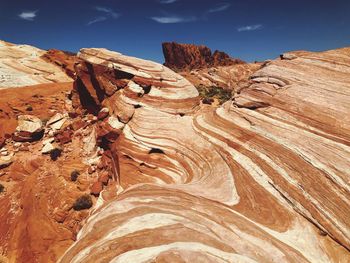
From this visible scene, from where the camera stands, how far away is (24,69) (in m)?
39.3

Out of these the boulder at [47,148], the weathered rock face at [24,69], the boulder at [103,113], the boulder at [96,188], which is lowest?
the boulder at [96,188]

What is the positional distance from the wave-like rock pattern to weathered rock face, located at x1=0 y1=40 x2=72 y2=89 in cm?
2338

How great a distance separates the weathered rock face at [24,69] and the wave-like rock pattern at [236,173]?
2338 centimetres

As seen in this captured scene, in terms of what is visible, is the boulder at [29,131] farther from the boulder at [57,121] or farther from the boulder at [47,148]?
the boulder at [47,148]

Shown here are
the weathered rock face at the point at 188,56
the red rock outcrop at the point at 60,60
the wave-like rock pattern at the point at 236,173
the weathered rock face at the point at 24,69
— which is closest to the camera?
the wave-like rock pattern at the point at 236,173

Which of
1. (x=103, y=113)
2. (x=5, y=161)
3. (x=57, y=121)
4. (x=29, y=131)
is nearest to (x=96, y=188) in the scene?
(x=103, y=113)

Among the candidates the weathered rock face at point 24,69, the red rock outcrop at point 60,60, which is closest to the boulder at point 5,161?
the weathered rock face at point 24,69

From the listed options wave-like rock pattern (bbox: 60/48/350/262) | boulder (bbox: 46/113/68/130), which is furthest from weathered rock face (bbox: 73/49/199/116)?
boulder (bbox: 46/113/68/130)

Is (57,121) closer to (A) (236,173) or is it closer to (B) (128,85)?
(B) (128,85)

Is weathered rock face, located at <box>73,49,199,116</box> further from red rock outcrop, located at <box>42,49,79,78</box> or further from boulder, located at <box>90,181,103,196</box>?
red rock outcrop, located at <box>42,49,79,78</box>

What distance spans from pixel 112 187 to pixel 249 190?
907cm

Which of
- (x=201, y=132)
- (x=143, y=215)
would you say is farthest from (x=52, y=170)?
(x=143, y=215)

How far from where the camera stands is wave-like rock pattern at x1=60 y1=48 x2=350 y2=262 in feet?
22.4

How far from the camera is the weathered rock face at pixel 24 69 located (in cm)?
3475
